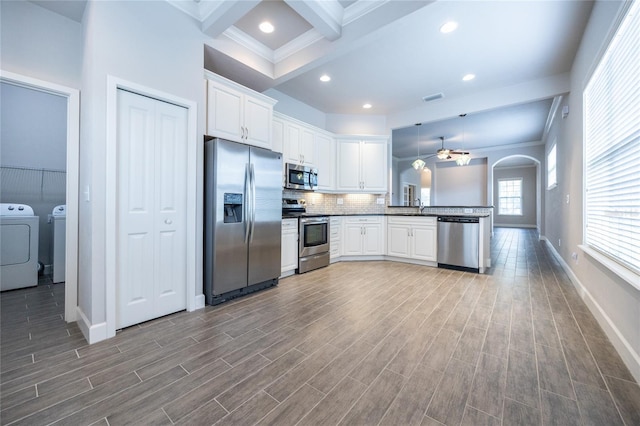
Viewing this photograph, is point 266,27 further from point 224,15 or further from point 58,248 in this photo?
point 58,248

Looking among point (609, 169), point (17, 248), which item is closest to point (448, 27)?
point (609, 169)

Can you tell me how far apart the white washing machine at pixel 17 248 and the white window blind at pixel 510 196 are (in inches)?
596

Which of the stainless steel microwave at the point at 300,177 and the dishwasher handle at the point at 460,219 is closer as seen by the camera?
the dishwasher handle at the point at 460,219

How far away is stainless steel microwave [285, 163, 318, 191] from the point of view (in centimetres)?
422

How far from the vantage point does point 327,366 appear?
1697 millimetres

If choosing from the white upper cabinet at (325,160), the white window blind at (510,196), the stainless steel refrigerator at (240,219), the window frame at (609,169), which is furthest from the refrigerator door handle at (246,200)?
the white window blind at (510,196)

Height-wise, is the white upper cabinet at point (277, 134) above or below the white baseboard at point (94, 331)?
above

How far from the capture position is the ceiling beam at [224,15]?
7.57 feet

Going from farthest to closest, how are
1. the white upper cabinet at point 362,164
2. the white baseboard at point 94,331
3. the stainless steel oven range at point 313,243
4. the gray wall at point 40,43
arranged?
the white upper cabinet at point 362,164
the stainless steel oven range at point 313,243
the gray wall at point 40,43
the white baseboard at point 94,331

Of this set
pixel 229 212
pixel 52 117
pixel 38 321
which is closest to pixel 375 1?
pixel 229 212

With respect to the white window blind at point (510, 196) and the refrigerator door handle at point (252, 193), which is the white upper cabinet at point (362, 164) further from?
the white window blind at point (510, 196)

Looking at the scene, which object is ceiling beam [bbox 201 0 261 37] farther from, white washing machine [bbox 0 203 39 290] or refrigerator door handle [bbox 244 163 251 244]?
white washing machine [bbox 0 203 39 290]

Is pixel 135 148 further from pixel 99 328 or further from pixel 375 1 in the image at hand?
pixel 375 1

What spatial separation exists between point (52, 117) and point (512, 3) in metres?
6.36
